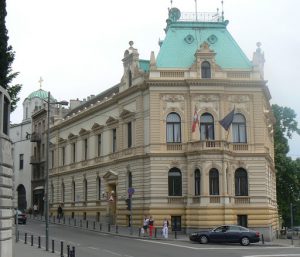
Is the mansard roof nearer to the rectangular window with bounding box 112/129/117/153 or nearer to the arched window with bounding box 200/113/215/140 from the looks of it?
the arched window with bounding box 200/113/215/140

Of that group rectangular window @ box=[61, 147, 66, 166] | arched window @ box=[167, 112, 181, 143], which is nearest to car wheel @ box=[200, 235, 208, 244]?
arched window @ box=[167, 112, 181, 143]

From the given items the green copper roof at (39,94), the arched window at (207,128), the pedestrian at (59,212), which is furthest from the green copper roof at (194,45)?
the green copper roof at (39,94)

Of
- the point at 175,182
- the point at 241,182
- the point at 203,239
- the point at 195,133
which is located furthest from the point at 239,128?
the point at 203,239

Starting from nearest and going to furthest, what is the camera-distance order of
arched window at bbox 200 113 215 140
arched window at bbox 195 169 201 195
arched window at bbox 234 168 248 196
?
arched window at bbox 195 169 201 195 → arched window at bbox 234 168 248 196 → arched window at bbox 200 113 215 140

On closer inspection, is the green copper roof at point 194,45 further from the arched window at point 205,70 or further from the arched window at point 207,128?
the arched window at point 207,128

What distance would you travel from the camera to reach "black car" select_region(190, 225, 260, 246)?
36938mm

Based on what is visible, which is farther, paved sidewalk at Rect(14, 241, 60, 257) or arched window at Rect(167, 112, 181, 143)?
arched window at Rect(167, 112, 181, 143)

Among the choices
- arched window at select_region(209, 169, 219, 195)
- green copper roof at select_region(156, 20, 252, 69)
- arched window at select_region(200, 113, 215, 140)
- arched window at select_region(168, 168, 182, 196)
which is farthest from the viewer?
green copper roof at select_region(156, 20, 252, 69)

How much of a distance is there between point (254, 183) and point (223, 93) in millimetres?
7898

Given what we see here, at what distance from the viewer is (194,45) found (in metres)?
50.0

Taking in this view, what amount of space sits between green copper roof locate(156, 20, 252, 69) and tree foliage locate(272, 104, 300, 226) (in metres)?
17.0

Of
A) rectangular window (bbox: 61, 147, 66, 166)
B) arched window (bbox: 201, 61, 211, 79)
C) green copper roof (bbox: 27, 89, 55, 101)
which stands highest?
green copper roof (bbox: 27, 89, 55, 101)

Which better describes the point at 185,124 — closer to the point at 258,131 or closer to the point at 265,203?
the point at 258,131

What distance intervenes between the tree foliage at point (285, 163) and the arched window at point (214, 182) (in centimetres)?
1853
